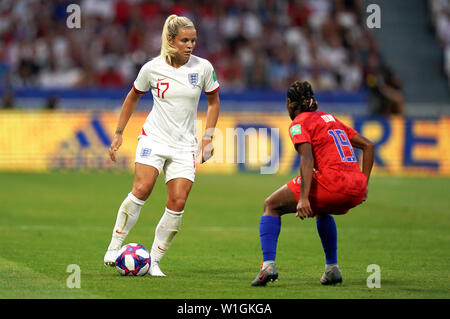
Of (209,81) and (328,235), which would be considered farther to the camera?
(209,81)

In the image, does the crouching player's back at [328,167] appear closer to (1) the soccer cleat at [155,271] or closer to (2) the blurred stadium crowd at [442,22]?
(1) the soccer cleat at [155,271]

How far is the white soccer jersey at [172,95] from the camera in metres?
8.33

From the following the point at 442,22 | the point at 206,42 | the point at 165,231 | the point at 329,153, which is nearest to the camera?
the point at 329,153

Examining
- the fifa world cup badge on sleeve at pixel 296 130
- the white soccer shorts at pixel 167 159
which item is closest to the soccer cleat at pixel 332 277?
the fifa world cup badge on sleeve at pixel 296 130

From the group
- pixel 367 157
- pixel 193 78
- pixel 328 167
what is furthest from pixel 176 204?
pixel 367 157

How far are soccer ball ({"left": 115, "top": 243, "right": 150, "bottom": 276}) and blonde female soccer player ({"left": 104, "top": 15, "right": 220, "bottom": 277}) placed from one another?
0.46ft

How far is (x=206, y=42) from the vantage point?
2695cm

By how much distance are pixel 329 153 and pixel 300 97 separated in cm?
56

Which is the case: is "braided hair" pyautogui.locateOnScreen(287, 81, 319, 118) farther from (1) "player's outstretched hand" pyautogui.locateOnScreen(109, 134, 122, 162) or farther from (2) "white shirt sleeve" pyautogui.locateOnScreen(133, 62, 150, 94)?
(1) "player's outstretched hand" pyautogui.locateOnScreen(109, 134, 122, 162)

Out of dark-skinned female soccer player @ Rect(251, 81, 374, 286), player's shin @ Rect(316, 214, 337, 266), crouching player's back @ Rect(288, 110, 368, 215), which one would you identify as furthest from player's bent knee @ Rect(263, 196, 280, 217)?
player's shin @ Rect(316, 214, 337, 266)

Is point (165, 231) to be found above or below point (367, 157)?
below

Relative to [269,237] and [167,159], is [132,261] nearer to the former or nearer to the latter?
[167,159]

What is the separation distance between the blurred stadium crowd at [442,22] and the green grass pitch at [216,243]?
35.9 ft
